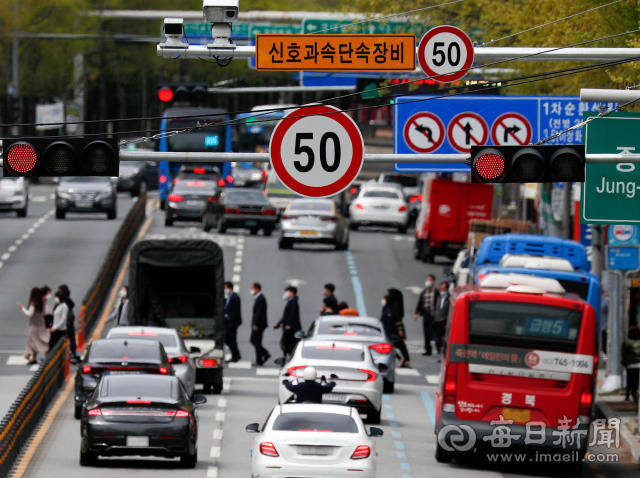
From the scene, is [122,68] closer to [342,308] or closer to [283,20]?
[283,20]

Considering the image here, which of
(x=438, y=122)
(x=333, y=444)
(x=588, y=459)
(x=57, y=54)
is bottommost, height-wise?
(x=588, y=459)

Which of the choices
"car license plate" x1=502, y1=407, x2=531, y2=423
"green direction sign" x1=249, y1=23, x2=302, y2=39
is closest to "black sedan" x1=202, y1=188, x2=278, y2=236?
"green direction sign" x1=249, y1=23, x2=302, y2=39

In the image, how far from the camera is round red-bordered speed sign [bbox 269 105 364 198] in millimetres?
12891

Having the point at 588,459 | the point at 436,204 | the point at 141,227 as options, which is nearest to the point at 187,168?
the point at 141,227

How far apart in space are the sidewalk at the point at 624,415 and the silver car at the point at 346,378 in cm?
409

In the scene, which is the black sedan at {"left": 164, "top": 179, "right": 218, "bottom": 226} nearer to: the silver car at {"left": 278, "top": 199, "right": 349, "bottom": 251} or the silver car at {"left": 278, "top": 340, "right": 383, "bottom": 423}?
the silver car at {"left": 278, "top": 199, "right": 349, "bottom": 251}

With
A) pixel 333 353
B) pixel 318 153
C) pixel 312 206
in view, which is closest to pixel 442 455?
pixel 333 353

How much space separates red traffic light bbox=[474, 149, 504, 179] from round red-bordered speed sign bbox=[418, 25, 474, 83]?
218 cm

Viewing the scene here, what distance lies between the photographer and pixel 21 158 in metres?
12.8

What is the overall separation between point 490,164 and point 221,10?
126 inches

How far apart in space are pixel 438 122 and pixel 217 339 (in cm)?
596

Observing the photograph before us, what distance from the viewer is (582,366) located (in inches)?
698

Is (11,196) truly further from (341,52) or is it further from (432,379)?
(341,52)

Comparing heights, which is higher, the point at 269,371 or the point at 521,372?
the point at 521,372
